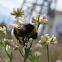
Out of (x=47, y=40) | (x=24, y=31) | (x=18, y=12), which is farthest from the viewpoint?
(x=18, y=12)

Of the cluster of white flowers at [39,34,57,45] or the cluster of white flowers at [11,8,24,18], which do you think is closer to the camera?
the cluster of white flowers at [39,34,57,45]

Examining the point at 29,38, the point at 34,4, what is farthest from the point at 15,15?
the point at 34,4

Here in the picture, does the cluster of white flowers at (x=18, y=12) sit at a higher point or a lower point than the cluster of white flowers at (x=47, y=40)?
higher

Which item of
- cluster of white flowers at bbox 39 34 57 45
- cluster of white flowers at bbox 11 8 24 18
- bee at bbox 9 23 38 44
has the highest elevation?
cluster of white flowers at bbox 11 8 24 18

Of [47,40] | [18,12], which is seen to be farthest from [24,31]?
[18,12]

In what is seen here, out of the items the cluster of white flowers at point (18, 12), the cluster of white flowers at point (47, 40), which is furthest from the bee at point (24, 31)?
the cluster of white flowers at point (18, 12)

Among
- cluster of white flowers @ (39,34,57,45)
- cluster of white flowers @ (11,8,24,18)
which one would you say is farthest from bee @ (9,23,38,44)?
cluster of white flowers @ (11,8,24,18)

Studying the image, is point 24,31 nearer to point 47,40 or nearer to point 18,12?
point 47,40

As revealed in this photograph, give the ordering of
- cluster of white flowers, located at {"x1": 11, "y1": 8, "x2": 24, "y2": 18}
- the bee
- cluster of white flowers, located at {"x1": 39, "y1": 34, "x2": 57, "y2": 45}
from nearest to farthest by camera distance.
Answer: the bee < cluster of white flowers, located at {"x1": 39, "y1": 34, "x2": 57, "y2": 45} < cluster of white flowers, located at {"x1": 11, "y1": 8, "x2": 24, "y2": 18}

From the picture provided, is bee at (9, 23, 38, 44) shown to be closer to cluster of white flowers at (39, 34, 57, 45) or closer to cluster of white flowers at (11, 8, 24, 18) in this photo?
cluster of white flowers at (39, 34, 57, 45)

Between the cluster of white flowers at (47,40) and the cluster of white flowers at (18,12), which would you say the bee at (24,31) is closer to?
the cluster of white flowers at (47,40)

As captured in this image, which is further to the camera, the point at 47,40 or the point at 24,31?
the point at 47,40
